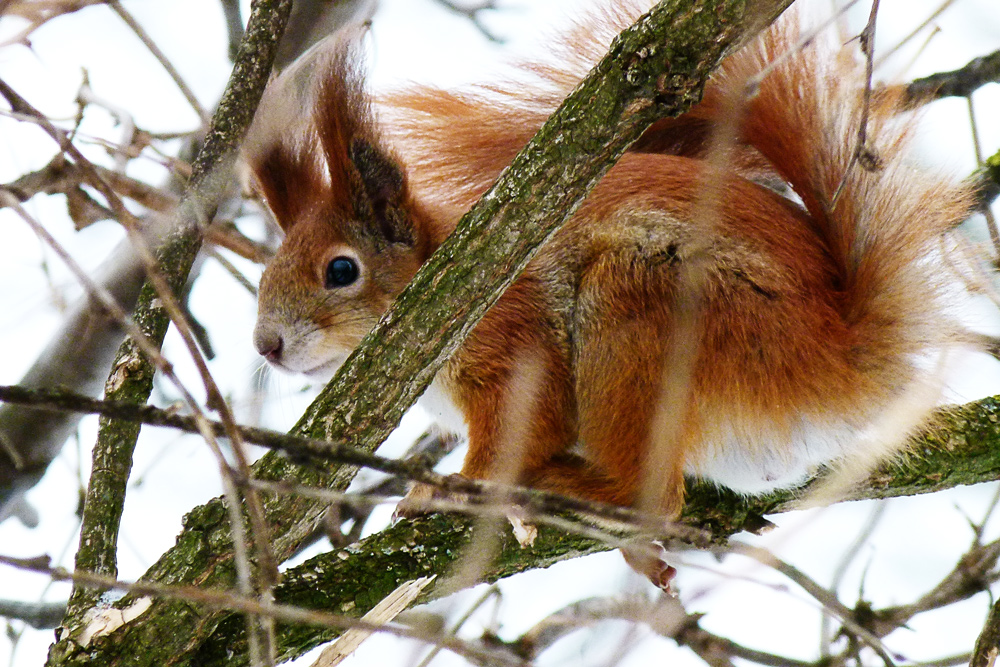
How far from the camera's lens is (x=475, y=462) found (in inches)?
102

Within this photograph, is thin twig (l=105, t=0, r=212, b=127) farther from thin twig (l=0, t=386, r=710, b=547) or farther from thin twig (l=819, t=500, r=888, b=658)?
thin twig (l=819, t=500, r=888, b=658)

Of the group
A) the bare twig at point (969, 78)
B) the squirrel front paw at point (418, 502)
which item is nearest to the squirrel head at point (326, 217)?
the squirrel front paw at point (418, 502)

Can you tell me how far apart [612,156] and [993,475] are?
1.69 m

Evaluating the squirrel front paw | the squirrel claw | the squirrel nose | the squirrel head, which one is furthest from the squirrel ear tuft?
the squirrel claw

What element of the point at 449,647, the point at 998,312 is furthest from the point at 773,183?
the point at 449,647

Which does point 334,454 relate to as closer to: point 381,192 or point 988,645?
point 988,645

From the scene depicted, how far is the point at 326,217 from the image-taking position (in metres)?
2.91

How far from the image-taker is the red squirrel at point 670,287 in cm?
242

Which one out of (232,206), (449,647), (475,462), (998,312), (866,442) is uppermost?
(232,206)

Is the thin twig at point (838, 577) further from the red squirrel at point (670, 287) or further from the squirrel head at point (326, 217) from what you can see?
the squirrel head at point (326, 217)

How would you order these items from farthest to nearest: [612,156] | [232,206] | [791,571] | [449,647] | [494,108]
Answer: [232,206]
[494,108]
[791,571]
[612,156]
[449,647]

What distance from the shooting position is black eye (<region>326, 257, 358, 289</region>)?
9.24 ft

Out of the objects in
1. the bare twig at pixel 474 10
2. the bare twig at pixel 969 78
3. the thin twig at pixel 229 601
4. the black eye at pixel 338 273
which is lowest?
the thin twig at pixel 229 601

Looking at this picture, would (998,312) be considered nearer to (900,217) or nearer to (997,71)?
(900,217)
